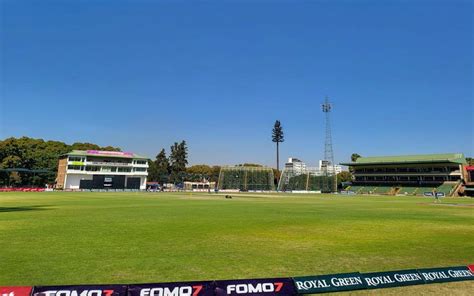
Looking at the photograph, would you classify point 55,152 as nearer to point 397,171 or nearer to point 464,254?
point 397,171

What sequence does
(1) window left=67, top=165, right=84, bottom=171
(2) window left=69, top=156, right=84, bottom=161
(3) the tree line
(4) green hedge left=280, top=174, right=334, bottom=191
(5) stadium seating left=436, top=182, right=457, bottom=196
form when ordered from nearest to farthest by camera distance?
(5) stadium seating left=436, top=182, right=457, bottom=196 → (3) the tree line → (1) window left=67, top=165, right=84, bottom=171 → (2) window left=69, top=156, right=84, bottom=161 → (4) green hedge left=280, top=174, right=334, bottom=191

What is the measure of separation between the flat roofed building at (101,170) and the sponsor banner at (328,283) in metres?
135

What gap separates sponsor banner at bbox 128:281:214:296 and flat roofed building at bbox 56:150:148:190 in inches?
5302

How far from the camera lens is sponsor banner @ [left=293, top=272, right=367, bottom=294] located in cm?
818

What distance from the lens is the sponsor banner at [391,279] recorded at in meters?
8.90

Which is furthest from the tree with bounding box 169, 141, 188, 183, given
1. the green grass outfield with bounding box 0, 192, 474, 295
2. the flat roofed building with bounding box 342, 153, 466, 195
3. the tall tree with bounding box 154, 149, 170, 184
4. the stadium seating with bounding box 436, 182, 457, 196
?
the green grass outfield with bounding box 0, 192, 474, 295

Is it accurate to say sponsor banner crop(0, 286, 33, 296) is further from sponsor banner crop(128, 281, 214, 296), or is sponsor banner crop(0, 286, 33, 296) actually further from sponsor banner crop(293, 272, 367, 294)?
sponsor banner crop(293, 272, 367, 294)

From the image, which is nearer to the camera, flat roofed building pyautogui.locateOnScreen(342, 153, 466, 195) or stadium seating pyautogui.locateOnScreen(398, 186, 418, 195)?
stadium seating pyautogui.locateOnScreen(398, 186, 418, 195)

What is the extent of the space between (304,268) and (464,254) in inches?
280

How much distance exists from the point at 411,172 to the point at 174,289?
485 ft

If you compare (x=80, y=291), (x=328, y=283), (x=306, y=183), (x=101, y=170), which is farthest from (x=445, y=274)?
(x=306, y=183)

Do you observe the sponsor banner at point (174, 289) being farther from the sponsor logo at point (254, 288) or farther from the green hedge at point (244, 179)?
the green hedge at point (244, 179)

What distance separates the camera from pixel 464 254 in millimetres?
14289

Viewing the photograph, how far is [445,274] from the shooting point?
981 centimetres
